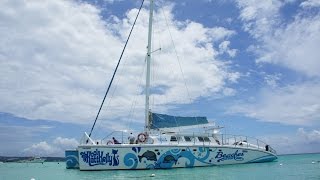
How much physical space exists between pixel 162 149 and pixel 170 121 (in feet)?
10.2

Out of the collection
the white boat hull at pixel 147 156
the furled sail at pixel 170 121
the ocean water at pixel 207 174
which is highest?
the furled sail at pixel 170 121

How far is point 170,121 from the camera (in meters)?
31.1

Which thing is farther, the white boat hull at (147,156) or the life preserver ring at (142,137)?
the life preserver ring at (142,137)

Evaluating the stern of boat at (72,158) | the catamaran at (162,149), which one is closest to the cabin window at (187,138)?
the catamaran at (162,149)

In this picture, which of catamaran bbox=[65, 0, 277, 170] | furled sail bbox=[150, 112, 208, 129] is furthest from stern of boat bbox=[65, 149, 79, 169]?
furled sail bbox=[150, 112, 208, 129]

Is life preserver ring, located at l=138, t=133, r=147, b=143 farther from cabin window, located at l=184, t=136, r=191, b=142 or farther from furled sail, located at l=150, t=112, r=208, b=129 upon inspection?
cabin window, located at l=184, t=136, r=191, b=142

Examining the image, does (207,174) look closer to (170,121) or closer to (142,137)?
(142,137)

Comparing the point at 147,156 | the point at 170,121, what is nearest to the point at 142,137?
the point at 147,156

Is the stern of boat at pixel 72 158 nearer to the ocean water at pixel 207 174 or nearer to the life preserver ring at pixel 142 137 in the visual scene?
the ocean water at pixel 207 174

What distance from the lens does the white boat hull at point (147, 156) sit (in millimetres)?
27750

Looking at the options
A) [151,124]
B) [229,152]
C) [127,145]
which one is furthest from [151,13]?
[229,152]

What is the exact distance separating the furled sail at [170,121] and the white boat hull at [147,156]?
2.24 metres

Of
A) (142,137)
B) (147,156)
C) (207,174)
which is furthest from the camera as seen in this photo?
(142,137)

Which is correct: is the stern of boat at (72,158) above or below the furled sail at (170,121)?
below
